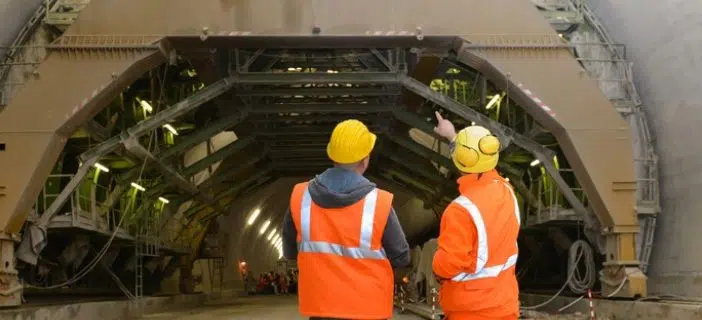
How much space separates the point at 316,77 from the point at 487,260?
11042 millimetres

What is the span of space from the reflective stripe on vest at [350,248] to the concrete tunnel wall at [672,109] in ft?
34.3

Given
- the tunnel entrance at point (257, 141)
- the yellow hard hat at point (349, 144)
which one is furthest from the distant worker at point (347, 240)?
the tunnel entrance at point (257, 141)

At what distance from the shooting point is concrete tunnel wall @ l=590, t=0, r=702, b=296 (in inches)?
505

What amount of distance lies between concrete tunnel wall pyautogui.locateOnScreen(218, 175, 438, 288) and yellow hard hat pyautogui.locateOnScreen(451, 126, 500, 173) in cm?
2608

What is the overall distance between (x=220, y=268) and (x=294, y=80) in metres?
18.8

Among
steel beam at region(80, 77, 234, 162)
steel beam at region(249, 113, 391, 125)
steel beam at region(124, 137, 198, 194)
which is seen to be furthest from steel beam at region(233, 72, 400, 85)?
steel beam at region(249, 113, 391, 125)

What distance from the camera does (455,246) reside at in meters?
3.68

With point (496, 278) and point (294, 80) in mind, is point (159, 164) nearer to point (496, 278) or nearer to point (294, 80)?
point (294, 80)

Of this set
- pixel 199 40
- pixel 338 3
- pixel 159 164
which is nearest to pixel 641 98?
pixel 338 3

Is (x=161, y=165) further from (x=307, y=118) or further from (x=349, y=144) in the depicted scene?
(x=349, y=144)

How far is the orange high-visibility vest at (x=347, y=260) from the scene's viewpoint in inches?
141

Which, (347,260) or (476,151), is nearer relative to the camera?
(347,260)

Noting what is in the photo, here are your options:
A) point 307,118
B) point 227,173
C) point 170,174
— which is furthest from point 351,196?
point 227,173

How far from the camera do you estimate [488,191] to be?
383 centimetres
